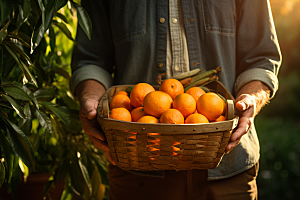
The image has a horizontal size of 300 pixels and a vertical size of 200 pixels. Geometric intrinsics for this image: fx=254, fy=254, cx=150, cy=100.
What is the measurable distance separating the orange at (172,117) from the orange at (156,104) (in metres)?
0.04

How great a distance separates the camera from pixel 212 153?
74 cm

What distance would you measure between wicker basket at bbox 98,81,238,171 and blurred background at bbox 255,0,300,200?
5.20 feet

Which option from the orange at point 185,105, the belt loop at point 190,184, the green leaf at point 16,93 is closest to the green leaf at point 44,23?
the green leaf at point 16,93

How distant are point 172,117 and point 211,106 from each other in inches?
5.1

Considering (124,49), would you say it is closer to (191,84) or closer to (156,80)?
(156,80)

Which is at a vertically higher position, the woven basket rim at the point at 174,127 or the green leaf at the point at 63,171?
the woven basket rim at the point at 174,127

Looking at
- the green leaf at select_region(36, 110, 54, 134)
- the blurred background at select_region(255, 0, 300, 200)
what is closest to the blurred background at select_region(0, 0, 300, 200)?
the blurred background at select_region(255, 0, 300, 200)

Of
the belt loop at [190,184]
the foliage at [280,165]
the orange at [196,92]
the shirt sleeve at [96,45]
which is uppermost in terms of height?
the shirt sleeve at [96,45]

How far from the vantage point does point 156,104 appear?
773mm

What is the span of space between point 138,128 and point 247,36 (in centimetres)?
71

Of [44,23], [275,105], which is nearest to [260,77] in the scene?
[44,23]

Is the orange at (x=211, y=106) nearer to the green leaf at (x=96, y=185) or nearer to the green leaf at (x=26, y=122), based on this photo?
the green leaf at (x=26, y=122)

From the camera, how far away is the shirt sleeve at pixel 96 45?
1.16 metres

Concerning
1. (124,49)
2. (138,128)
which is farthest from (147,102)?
(124,49)
